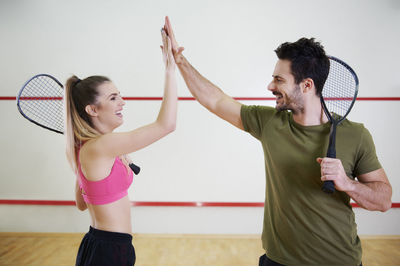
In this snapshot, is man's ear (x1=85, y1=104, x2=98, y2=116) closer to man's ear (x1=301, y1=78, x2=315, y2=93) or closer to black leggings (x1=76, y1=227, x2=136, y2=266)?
black leggings (x1=76, y1=227, x2=136, y2=266)

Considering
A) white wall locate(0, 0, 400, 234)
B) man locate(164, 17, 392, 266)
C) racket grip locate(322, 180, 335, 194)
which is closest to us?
racket grip locate(322, 180, 335, 194)

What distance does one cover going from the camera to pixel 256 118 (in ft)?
4.32

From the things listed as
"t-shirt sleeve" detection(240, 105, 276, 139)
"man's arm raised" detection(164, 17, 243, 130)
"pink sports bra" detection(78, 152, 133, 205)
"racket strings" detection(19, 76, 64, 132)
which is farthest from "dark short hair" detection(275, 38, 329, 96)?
"racket strings" detection(19, 76, 64, 132)

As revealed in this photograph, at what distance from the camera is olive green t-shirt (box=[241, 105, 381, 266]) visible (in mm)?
1115

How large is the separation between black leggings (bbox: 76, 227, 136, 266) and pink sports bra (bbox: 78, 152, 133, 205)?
14cm

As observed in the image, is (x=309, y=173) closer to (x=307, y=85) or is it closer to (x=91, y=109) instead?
(x=307, y=85)

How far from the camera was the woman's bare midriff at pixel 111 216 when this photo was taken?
115 cm

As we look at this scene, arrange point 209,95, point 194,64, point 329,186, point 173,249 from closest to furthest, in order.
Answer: point 329,186 < point 209,95 < point 173,249 < point 194,64

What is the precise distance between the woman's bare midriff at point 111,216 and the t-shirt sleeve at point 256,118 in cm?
65

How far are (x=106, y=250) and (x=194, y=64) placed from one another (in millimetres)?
1920

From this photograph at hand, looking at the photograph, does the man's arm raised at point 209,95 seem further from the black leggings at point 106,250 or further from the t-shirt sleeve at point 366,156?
the black leggings at point 106,250

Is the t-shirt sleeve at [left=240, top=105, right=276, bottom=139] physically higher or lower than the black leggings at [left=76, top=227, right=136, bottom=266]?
higher

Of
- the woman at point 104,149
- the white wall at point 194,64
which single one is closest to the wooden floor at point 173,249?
the white wall at point 194,64

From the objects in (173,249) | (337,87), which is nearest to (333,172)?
(337,87)
